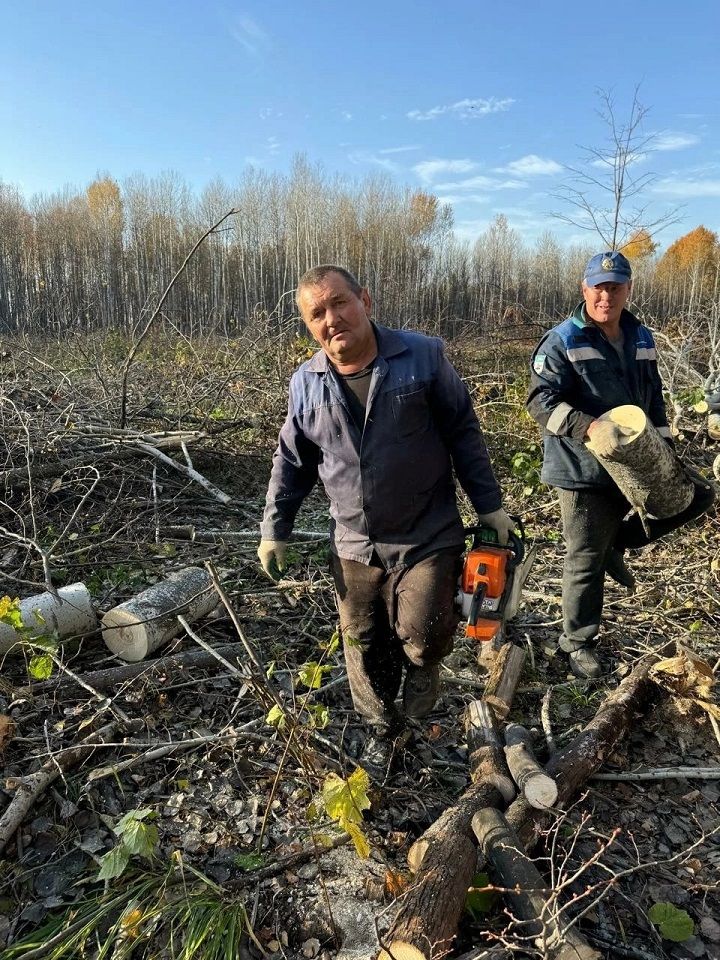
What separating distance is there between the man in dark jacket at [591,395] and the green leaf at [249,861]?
2.02 meters

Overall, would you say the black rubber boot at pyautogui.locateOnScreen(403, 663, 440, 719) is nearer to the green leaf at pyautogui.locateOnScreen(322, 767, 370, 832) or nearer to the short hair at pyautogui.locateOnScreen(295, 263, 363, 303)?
the green leaf at pyautogui.locateOnScreen(322, 767, 370, 832)

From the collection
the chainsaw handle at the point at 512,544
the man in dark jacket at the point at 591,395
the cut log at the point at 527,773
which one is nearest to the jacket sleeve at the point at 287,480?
the chainsaw handle at the point at 512,544

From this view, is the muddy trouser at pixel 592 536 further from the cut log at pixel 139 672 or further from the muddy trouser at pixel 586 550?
the cut log at pixel 139 672

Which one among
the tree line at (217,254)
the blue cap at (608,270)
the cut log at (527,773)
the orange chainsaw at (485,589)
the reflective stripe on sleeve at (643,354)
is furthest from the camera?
the tree line at (217,254)

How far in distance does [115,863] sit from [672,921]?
1764 millimetres

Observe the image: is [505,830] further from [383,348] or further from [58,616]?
[58,616]

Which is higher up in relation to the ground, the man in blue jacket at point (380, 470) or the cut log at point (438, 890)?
the man in blue jacket at point (380, 470)

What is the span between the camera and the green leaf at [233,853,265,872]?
84.4 inches

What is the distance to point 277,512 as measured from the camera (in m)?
2.62

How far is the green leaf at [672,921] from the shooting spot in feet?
6.21

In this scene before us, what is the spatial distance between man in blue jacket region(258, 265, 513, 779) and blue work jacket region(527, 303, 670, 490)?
29.2 inches

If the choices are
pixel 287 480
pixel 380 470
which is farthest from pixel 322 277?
pixel 287 480

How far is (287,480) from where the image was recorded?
2604mm

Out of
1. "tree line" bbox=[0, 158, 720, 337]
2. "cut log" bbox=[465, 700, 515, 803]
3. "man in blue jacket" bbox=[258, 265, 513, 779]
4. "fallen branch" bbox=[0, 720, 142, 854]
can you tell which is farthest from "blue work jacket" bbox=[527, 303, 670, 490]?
"tree line" bbox=[0, 158, 720, 337]
